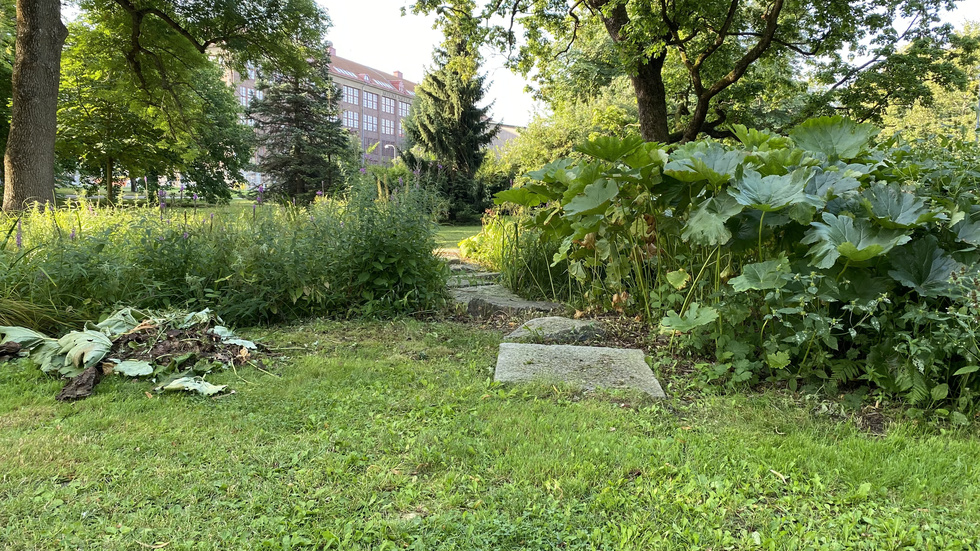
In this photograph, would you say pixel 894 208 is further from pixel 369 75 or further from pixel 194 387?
pixel 369 75

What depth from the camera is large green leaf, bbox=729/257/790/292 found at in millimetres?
2215

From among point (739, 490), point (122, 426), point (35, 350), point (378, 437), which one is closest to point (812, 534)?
point (739, 490)

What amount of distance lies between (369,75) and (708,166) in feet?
237

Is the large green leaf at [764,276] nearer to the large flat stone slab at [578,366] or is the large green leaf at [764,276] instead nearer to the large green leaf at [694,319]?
the large green leaf at [694,319]

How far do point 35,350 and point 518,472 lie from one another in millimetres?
2904

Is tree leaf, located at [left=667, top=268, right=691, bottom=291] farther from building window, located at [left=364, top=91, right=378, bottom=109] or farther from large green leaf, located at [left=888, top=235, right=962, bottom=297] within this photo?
building window, located at [left=364, top=91, right=378, bottom=109]

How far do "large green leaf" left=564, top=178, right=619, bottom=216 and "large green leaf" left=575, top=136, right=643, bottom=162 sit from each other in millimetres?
162

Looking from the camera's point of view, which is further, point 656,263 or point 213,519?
point 656,263

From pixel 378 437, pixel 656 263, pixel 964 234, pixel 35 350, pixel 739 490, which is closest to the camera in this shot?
pixel 739 490

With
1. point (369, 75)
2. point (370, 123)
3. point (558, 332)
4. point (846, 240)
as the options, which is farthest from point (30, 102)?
point (369, 75)

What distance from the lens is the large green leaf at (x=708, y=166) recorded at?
2.49 meters

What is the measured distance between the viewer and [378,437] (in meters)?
1.98

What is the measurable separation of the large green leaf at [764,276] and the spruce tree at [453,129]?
59.1 feet

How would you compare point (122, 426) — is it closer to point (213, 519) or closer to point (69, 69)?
point (213, 519)
